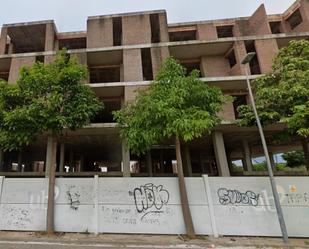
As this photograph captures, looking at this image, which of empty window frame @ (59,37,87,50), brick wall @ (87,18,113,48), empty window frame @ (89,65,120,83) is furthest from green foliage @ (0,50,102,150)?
empty window frame @ (59,37,87,50)

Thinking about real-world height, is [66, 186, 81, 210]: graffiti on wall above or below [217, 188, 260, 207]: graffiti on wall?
above

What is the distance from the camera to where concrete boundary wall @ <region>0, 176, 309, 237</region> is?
7715mm

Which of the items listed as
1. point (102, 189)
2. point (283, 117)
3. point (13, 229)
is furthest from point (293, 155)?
point (13, 229)

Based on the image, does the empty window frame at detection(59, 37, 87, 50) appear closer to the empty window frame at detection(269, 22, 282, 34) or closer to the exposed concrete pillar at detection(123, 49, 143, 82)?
the exposed concrete pillar at detection(123, 49, 143, 82)

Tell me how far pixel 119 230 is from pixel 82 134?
838 centimetres

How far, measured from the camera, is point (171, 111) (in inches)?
292

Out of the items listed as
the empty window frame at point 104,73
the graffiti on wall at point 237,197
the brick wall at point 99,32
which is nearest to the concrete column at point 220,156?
the graffiti on wall at point 237,197

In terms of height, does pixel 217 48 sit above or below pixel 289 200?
above

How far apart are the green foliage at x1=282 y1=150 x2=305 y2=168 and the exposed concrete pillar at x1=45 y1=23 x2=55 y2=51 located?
32.3 meters

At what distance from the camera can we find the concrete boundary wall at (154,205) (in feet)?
25.3

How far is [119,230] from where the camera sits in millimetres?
7992

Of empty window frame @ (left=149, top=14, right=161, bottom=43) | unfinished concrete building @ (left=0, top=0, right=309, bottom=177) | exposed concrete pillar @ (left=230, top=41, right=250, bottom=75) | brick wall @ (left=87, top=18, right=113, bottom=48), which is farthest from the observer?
empty window frame @ (left=149, top=14, right=161, bottom=43)

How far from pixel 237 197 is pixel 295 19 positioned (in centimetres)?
1706

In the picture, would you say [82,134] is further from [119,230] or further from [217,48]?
[217,48]
